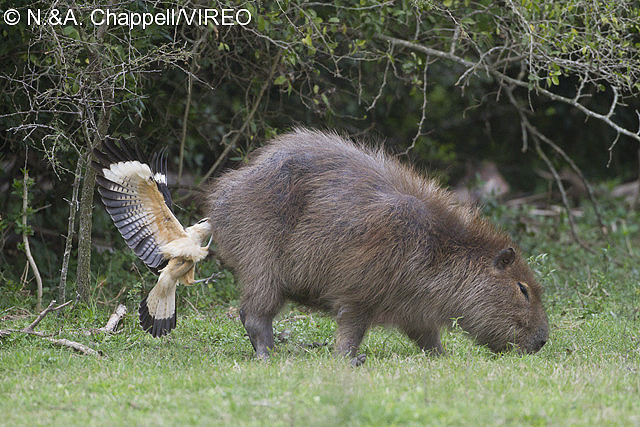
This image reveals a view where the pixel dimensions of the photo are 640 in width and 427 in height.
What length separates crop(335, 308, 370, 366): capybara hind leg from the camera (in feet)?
18.1

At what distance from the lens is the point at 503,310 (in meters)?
5.62

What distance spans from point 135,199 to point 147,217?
6.3 inches

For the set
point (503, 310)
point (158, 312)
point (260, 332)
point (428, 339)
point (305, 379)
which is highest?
point (503, 310)

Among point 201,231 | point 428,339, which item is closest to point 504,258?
point 428,339

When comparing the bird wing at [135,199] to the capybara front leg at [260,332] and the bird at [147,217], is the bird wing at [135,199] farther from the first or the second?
the capybara front leg at [260,332]

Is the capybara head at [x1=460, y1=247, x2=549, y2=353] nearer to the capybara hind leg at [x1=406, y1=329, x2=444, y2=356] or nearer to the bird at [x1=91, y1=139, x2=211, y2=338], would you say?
the capybara hind leg at [x1=406, y1=329, x2=444, y2=356]

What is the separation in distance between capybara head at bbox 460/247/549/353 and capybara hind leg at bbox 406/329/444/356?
10.2 inches

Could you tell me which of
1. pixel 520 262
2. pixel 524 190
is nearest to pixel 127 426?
pixel 520 262

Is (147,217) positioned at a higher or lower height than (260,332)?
higher

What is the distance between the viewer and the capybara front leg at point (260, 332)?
5734mm

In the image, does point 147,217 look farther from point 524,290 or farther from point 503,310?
point 524,290

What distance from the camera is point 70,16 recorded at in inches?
251

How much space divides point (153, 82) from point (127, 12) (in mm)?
1115

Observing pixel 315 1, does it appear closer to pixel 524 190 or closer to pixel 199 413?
pixel 199 413
